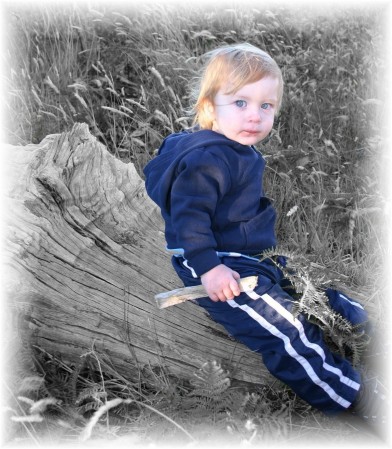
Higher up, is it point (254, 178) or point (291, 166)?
point (254, 178)

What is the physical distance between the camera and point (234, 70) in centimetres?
301

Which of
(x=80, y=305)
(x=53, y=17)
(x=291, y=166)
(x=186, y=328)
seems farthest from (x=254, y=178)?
(x=53, y=17)

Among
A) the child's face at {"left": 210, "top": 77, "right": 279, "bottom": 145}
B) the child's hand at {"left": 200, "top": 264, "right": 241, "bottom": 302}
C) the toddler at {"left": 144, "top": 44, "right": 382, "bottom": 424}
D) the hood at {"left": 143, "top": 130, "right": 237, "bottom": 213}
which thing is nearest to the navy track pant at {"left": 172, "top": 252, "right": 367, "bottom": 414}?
the toddler at {"left": 144, "top": 44, "right": 382, "bottom": 424}

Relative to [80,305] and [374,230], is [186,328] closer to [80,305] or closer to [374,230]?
[80,305]

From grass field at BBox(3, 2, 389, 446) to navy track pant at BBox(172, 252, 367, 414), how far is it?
14cm

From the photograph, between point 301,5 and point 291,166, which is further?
point 301,5

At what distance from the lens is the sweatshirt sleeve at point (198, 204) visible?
2908mm

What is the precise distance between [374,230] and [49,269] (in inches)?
87.4

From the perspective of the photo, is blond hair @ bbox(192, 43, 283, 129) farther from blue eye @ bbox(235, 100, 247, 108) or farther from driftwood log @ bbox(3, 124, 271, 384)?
driftwood log @ bbox(3, 124, 271, 384)

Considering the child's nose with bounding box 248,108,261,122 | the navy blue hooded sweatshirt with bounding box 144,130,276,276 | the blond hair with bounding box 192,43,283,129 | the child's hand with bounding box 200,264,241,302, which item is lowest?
the child's hand with bounding box 200,264,241,302

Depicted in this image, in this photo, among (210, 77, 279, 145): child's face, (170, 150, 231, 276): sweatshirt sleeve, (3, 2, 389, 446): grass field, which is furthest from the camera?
(3, 2, 389, 446): grass field

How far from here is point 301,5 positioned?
6.47 metres

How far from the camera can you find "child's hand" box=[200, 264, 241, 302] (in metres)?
2.92

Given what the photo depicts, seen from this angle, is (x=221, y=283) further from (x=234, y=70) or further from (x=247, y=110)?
(x=234, y=70)
